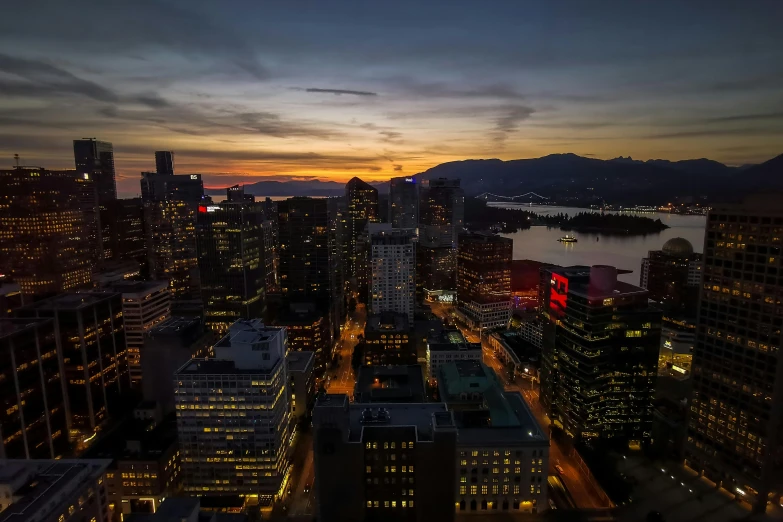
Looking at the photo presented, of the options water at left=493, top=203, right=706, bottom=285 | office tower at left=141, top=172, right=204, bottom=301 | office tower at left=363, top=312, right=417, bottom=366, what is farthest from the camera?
water at left=493, top=203, right=706, bottom=285

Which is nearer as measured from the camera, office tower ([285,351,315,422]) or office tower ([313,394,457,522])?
office tower ([313,394,457,522])

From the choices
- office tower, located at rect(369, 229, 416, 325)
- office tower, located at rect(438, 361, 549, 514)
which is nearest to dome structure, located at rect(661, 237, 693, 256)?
office tower, located at rect(369, 229, 416, 325)

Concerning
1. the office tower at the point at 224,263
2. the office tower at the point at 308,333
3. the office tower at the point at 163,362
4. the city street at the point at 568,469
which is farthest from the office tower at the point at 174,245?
the city street at the point at 568,469

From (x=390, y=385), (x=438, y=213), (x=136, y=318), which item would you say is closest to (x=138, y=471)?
(x=390, y=385)

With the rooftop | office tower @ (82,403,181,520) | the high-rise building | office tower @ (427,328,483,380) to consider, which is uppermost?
the high-rise building

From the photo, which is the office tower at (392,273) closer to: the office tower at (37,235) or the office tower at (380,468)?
the office tower at (380,468)

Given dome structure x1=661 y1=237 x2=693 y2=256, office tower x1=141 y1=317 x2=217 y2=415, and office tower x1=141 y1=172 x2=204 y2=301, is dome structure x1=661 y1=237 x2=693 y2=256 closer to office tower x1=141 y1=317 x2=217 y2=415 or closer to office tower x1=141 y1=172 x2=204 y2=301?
office tower x1=141 y1=317 x2=217 y2=415

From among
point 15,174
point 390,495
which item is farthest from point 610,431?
point 15,174
